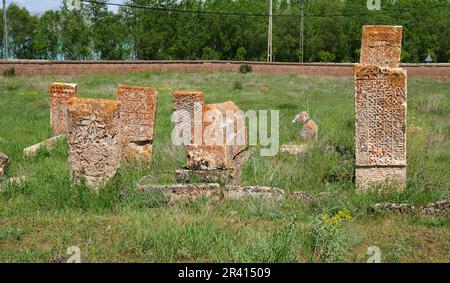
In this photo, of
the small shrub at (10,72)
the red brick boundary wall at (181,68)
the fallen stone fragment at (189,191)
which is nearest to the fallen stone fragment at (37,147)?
the fallen stone fragment at (189,191)

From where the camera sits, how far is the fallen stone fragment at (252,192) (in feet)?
20.5

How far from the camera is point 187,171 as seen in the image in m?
6.79

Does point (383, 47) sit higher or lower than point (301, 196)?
higher

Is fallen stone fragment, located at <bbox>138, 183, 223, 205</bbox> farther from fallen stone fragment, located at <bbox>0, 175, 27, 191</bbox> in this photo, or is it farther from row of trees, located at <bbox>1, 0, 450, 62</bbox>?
row of trees, located at <bbox>1, 0, 450, 62</bbox>

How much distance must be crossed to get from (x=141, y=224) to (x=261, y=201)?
1444 mm

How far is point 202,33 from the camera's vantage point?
2106 inches

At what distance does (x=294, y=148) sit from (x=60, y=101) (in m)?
4.83

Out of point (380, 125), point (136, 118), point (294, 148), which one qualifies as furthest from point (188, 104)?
point (380, 125)

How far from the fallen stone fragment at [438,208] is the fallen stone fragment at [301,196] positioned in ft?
4.06

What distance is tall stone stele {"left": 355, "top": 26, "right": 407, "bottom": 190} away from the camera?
22.1 feet

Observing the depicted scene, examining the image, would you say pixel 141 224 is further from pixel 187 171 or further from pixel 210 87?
pixel 210 87

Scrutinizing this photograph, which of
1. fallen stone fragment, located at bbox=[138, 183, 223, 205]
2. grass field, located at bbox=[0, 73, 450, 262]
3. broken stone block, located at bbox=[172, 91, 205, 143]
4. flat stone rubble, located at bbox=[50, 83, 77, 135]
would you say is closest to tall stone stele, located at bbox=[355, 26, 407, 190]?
grass field, located at bbox=[0, 73, 450, 262]

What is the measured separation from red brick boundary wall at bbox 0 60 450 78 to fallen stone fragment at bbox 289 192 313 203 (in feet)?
80.7

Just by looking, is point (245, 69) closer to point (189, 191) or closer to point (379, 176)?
point (379, 176)
